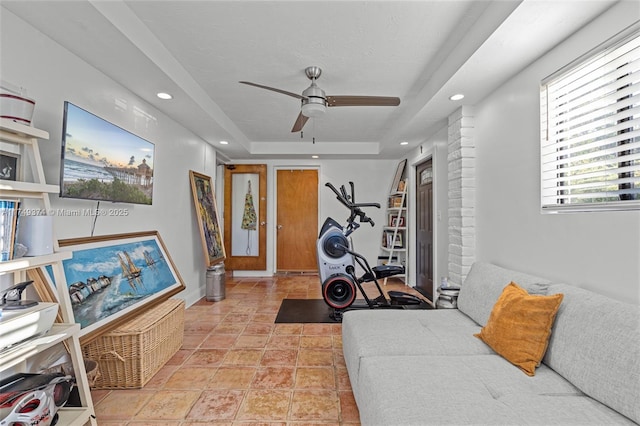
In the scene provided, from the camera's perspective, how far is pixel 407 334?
1.89m

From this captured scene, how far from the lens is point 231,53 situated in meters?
2.34

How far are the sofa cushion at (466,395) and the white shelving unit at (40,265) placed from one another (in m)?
1.43

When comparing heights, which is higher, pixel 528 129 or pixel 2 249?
pixel 528 129

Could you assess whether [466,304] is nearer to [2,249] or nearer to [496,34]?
[496,34]

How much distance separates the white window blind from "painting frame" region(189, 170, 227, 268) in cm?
366

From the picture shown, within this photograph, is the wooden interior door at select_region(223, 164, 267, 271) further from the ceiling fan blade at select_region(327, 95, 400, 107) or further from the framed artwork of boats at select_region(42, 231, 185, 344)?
the ceiling fan blade at select_region(327, 95, 400, 107)

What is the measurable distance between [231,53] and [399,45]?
4.15 feet

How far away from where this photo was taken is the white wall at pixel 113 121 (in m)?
1.73

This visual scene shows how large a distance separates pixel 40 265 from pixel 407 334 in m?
1.99

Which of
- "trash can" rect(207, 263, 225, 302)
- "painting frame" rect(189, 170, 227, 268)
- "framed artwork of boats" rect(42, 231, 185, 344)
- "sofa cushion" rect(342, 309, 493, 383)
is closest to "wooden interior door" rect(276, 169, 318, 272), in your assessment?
"painting frame" rect(189, 170, 227, 268)

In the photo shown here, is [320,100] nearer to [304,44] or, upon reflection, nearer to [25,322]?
[304,44]

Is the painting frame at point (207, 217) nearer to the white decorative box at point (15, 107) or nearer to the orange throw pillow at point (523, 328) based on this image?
the white decorative box at point (15, 107)

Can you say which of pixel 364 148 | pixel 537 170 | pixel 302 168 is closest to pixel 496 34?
pixel 537 170

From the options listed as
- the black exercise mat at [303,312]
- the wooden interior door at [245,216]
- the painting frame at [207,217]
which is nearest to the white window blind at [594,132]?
the black exercise mat at [303,312]
